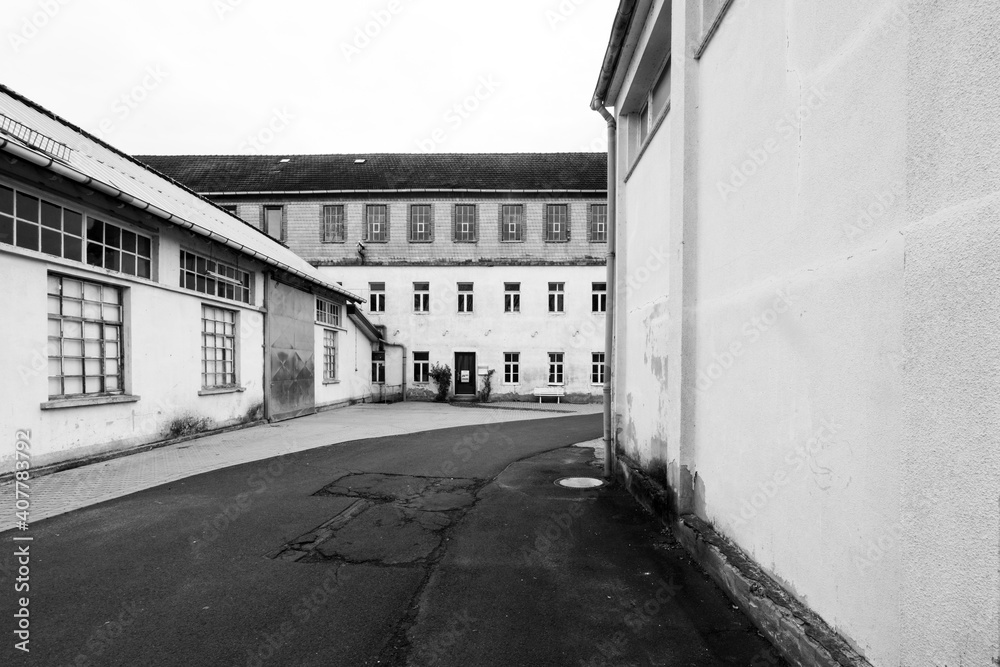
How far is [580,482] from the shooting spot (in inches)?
318

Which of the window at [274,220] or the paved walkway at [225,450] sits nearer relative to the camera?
the paved walkway at [225,450]

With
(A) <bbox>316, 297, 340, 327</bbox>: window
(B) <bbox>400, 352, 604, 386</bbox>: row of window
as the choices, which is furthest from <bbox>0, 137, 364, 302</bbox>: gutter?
(B) <bbox>400, 352, 604, 386</bbox>: row of window

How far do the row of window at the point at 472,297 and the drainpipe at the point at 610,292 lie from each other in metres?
17.3

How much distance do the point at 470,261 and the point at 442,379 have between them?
5858 millimetres

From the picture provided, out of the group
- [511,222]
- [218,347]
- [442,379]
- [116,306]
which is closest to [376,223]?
[511,222]

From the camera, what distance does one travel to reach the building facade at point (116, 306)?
8047 mm

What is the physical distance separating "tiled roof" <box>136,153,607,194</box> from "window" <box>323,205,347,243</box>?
0.97 metres

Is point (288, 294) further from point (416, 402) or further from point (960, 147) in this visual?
point (960, 147)

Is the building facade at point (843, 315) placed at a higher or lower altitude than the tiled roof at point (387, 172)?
Answer: lower

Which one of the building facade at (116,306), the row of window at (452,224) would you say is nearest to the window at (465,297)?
the row of window at (452,224)

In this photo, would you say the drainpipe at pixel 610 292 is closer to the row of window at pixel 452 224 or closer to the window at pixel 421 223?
the row of window at pixel 452 224

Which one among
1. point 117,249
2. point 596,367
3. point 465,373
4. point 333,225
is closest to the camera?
point 117,249

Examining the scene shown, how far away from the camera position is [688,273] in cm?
536

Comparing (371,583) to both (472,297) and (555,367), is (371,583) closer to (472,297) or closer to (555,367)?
(555,367)
